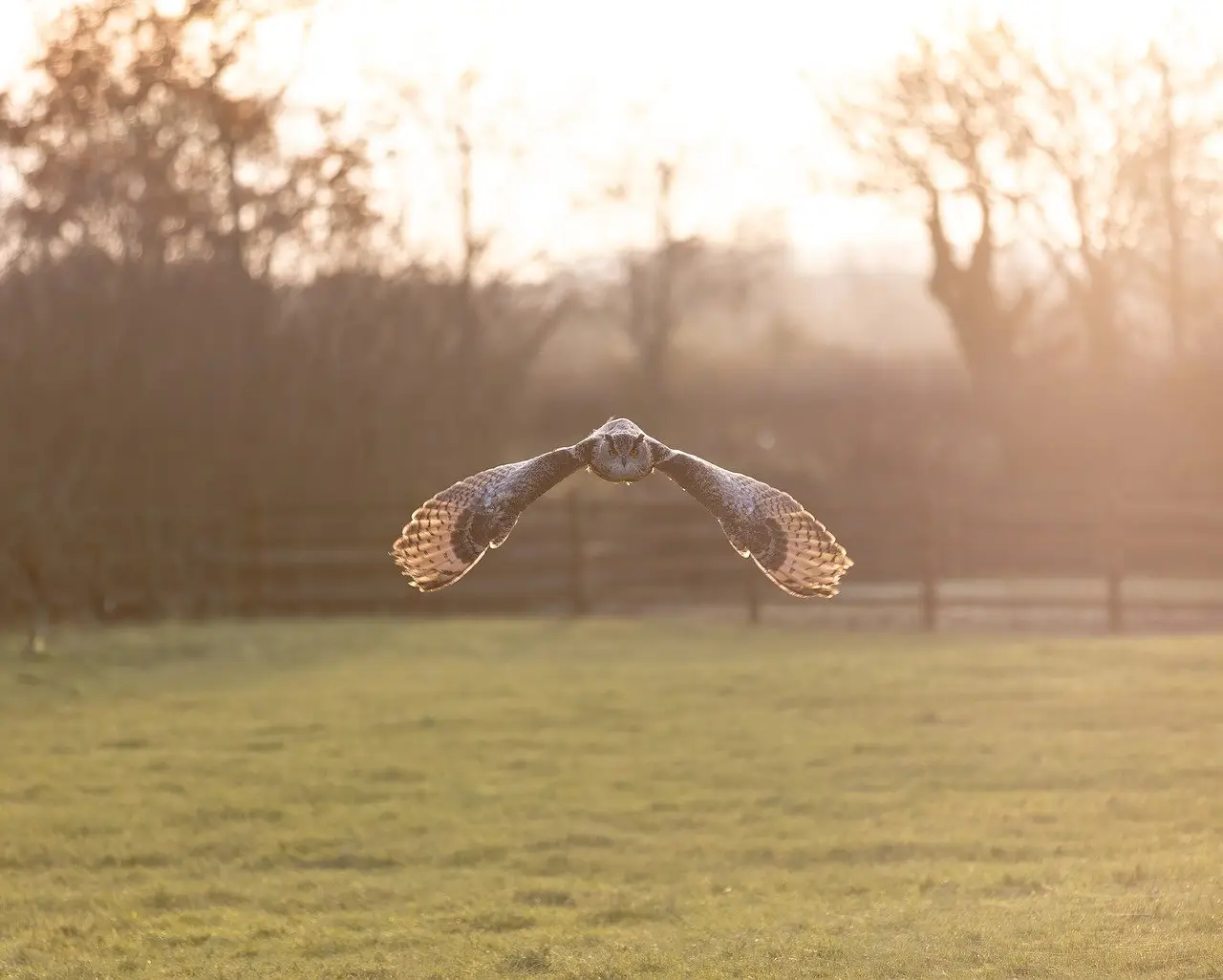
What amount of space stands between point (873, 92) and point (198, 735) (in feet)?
90.6

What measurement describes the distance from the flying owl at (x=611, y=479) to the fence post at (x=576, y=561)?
19.2 metres

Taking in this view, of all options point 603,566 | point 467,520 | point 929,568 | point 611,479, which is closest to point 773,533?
point 611,479

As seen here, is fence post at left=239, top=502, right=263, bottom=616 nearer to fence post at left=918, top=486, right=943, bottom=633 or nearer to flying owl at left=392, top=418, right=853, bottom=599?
fence post at left=918, top=486, right=943, bottom=633

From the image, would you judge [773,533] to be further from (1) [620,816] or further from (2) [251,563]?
(2) [251,563]

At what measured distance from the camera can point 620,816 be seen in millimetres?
12156

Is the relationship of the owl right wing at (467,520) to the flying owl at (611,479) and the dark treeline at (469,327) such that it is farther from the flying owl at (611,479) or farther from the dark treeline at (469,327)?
the dark treeline at (469,327)

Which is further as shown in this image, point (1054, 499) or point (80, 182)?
point (80, 182)

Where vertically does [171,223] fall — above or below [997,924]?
above

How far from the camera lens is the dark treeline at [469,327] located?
2838 centimetres

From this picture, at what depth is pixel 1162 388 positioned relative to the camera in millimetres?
39281

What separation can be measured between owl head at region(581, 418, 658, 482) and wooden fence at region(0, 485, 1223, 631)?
17.5 m

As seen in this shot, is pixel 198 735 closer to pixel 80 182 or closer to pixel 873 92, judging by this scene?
pixel 80 182

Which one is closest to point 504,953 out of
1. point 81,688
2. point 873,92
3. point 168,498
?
point 81,688

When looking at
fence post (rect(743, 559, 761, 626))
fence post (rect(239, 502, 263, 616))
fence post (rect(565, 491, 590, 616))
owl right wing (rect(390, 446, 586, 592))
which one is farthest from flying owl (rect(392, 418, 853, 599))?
fence post (rect(239, 502, 263, 616))
